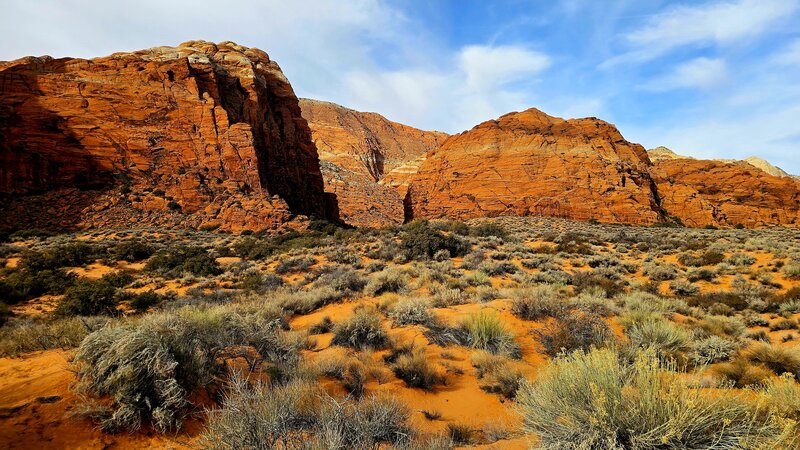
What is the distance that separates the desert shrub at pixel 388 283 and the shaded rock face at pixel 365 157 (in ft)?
145

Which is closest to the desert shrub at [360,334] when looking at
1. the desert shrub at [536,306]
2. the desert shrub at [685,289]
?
the desert shrub at [536,306]

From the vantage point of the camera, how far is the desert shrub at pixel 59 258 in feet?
46.1

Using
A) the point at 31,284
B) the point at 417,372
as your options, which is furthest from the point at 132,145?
the point at 417,372

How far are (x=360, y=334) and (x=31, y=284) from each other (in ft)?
41.7

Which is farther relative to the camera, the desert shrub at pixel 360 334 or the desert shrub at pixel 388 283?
the desert shrub at pixel 388 283

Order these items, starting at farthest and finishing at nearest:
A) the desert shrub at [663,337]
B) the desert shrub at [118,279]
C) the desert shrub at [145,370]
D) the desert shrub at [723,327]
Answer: the desert shrub at [118,279], the desert shrub at [723,327], the desert shrub at [663,337], the desert shrub at [145,370]

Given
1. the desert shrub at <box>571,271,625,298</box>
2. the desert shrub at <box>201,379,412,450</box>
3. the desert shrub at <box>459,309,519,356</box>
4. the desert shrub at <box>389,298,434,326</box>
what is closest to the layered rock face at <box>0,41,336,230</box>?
the desert shrub at <box>389,298,434,326</box>

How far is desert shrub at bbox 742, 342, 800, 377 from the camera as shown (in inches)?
191

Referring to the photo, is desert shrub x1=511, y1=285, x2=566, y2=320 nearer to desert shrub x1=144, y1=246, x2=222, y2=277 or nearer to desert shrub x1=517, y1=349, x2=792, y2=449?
desert shrub x1=517, y1=349, x2=792, y2=449

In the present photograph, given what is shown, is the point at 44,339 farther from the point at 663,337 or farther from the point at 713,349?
the point at 713,349

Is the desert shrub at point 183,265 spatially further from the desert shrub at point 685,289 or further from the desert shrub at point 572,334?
the desert shrub at point 685,289

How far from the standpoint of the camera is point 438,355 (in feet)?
18.4

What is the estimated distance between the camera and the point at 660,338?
18.4ft

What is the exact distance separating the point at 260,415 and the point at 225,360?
188 centimetres
